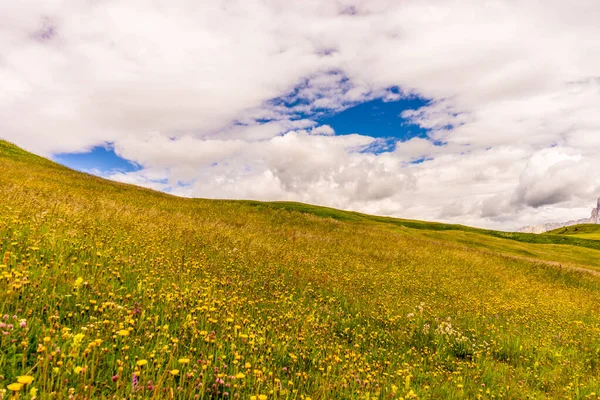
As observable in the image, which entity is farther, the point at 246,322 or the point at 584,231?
the point at 584,231

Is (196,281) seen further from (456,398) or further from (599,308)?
(599,308)

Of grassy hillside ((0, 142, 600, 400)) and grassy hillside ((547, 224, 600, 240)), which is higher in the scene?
grassy hillside ((547, 224, 600, 240))

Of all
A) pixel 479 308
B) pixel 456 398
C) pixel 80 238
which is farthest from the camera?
pixel 479 308

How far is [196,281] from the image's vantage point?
6461mm

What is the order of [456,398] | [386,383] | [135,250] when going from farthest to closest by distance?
1. [135,250]
2. [456,398]
3. [386,383]

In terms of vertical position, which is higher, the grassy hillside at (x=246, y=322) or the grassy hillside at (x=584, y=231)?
the grassy hillside at (x=584, y=231)

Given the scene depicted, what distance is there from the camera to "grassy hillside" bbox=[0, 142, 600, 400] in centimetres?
330

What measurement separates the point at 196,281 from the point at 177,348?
2825mm

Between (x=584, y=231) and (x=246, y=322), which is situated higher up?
(x=584, y=231)

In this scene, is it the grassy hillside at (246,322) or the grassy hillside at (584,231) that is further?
the grassy hillside at (584,231)

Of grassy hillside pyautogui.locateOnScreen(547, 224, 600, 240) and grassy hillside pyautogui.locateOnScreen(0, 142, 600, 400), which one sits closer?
grassy hillside pyautogui.locateOnScreen(0, 142, 600, 400)

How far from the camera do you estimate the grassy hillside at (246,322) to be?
10.8ft

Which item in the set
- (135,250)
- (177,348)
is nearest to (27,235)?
(135,250)

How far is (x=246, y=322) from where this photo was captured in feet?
16.4
